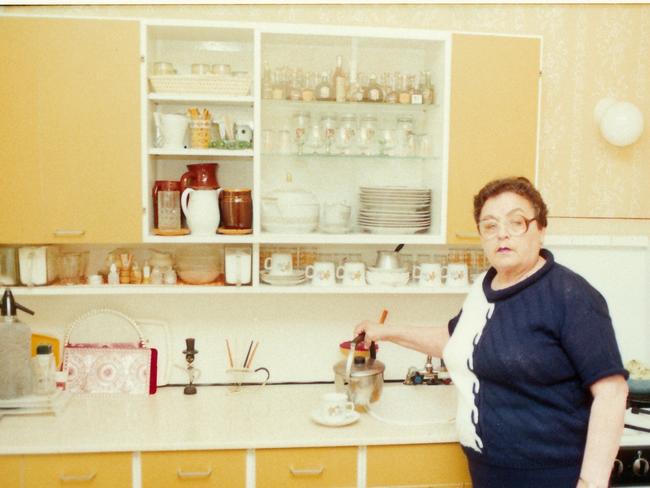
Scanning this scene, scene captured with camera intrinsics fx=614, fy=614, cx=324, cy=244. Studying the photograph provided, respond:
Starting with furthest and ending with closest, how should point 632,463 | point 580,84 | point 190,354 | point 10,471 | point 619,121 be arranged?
point 580,84 < point 619,121 < point 190,354 < point 632,463 < point 10,471

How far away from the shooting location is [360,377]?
2.26 metres

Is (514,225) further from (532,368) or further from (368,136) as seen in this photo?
(368,136)

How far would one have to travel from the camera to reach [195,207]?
2277 mm

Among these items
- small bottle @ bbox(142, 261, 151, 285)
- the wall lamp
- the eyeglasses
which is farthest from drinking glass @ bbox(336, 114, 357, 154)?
the wall lamp

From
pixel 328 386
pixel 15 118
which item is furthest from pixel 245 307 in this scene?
pixel 15 118

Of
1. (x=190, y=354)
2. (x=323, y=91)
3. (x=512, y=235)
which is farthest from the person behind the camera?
(x=190, y=354)

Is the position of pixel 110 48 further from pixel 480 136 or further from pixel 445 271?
pixel 445 271

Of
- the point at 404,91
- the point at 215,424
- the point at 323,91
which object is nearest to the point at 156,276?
the point at 215,424

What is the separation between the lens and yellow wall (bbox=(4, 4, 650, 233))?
2.63 metres

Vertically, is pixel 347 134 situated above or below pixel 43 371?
above

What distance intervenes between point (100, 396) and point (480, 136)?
177 centimetres

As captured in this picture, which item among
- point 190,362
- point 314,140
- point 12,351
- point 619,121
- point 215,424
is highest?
point 619,121

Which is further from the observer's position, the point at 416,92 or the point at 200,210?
the point at 416,92

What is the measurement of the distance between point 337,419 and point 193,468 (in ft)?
1.67
